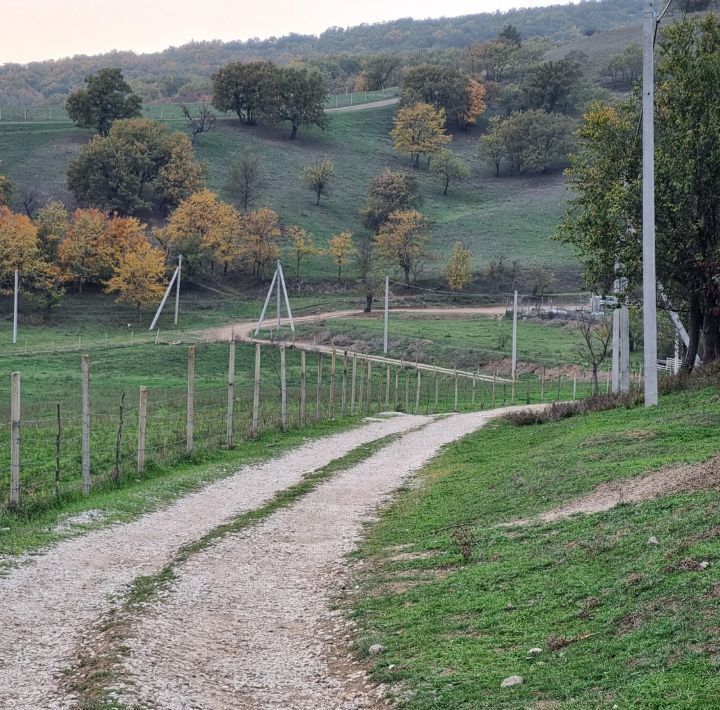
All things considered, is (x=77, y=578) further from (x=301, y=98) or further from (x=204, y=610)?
(x=301, y=98)

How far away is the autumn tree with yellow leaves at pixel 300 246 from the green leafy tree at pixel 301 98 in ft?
140

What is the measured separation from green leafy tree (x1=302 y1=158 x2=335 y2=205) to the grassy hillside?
3.85 feet

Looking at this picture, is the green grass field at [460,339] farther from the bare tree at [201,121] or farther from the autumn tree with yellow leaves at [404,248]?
the bare tree at [201,121]

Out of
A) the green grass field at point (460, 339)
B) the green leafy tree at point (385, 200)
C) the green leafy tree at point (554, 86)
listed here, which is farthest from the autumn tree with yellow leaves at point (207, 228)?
the green leafy tree at point (554, 86)

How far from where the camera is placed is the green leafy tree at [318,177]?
452 feet

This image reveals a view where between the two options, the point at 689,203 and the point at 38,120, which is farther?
the point at 38,120

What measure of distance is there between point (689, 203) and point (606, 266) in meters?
3.14

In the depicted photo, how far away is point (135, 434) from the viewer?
3117cm

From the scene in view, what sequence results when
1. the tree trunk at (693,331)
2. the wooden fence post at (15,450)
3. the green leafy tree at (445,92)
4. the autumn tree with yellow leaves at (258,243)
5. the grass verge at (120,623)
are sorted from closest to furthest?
the grass verge at (120,623)
the wooden fence post at (15,450)
the tree trunk at (693,331)
the autumn tree with yellow leaves at (258,243)
the green leafy tree at (445,92)

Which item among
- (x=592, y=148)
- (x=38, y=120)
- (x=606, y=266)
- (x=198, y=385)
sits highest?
(x=38, y=120)

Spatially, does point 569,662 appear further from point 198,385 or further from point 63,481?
point 198,385

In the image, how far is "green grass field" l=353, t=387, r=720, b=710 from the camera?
7.70 m

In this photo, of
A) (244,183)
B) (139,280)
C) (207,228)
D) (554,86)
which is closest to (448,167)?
(554,86)

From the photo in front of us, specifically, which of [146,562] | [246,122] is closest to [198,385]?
[146,562]
